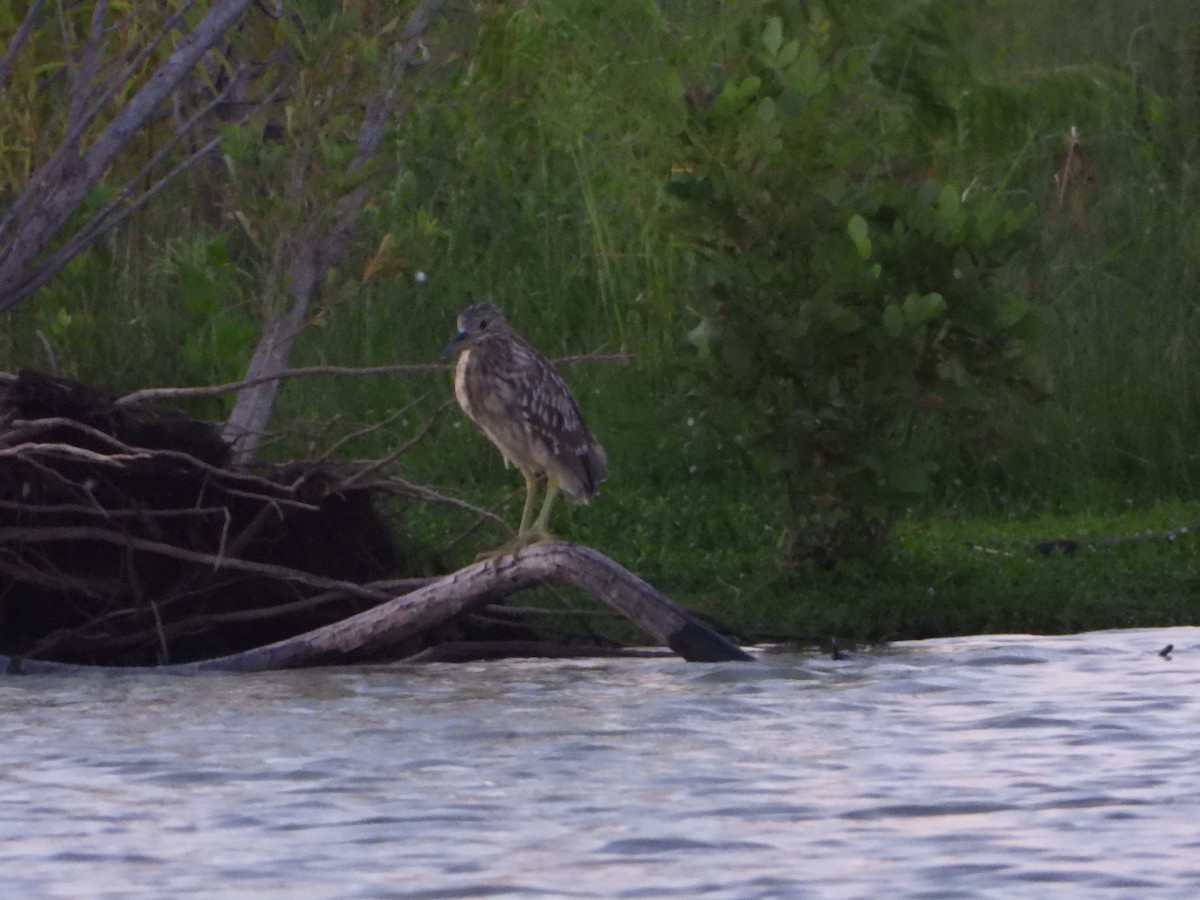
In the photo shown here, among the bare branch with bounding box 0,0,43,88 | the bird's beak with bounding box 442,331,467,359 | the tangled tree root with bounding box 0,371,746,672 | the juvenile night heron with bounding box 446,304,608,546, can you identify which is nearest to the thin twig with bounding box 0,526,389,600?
the tangled tree root with bounding box 0,371,746,672

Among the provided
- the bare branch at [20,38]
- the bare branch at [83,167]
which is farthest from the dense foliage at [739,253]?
the bare branch at [20,38]

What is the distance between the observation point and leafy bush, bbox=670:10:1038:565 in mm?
9070

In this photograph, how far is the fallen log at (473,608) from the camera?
7.77 metres

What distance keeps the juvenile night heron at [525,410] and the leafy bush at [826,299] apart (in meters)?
0.76

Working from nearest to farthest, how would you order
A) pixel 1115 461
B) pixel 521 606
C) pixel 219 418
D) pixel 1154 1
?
pixel 521 606 < pixel 219 418 < pixel 1115 461 < pixel 1154 1

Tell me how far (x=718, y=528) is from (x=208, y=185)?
512 centimetres

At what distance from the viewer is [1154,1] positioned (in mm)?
15688

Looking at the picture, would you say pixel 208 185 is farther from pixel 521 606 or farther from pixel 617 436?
pixel 521 606

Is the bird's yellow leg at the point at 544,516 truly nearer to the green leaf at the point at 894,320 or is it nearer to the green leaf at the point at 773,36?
the green leaf at the point at 894,320

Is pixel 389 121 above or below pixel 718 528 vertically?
above

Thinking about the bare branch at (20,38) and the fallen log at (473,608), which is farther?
the bare branch at (20,38)

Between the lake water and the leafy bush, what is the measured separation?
1.14m

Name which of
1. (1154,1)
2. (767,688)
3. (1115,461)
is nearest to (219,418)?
(767,688)

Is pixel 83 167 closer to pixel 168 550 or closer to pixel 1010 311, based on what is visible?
pixel 168 550
